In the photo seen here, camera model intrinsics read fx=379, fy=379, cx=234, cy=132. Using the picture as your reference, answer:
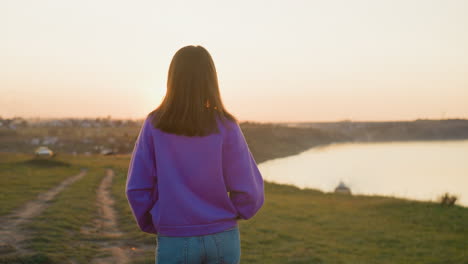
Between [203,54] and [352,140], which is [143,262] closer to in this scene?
[203,54]

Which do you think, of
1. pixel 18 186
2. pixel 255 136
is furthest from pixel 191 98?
pixel 255 136

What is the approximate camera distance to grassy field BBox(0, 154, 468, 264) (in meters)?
7.82

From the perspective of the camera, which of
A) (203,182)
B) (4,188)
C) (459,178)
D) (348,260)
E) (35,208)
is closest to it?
(203,182)

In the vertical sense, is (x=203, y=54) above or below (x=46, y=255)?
above

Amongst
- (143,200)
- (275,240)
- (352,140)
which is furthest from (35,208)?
(352,140)

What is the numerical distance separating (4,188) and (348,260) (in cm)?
1410

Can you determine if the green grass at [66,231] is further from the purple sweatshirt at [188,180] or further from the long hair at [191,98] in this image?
the long hair at [191,98]

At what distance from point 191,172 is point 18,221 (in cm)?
914

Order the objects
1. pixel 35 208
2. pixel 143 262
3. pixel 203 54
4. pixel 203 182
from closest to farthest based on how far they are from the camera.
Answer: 1. pixel 203 182
2. pixel 203 54
3. pixel 143 262
4. pixel 35 208

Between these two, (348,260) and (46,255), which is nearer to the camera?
(46,255)

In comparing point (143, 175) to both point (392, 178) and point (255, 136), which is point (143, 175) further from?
point (255, 136)

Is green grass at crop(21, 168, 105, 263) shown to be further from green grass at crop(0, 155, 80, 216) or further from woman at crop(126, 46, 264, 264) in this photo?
woman at crop(126, 46, 264, 264)

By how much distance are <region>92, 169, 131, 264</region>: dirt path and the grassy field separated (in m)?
0.13

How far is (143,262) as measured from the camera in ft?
22.6
